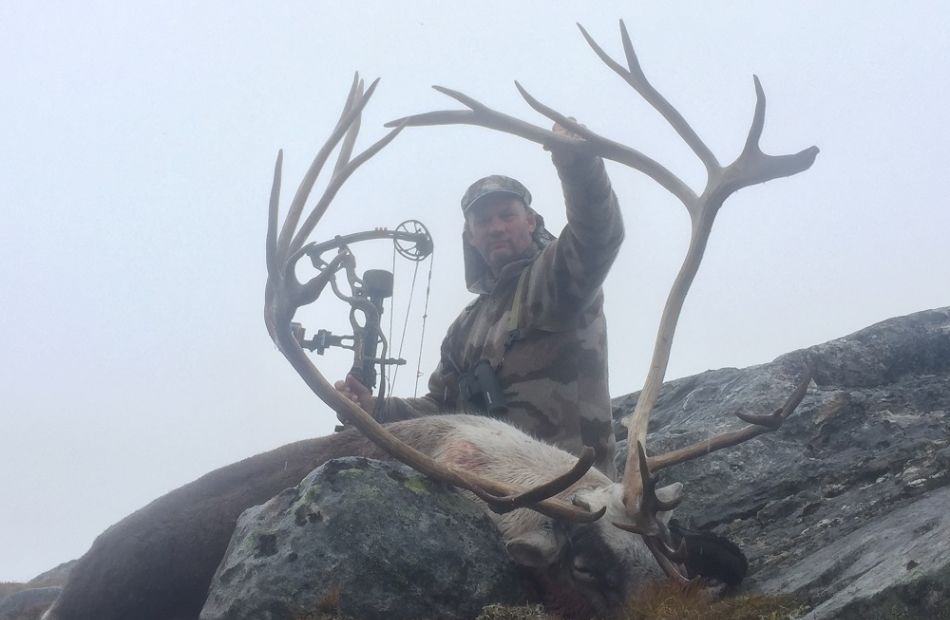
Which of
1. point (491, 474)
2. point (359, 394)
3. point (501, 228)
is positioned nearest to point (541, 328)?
point (501, 228)

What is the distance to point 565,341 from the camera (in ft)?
21.7

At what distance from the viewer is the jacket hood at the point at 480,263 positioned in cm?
741

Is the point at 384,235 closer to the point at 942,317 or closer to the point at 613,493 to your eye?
the point at 613,493

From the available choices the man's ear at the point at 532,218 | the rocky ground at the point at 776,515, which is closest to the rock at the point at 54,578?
the rocky ground at the point at 776,515

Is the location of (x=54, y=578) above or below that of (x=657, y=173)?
below

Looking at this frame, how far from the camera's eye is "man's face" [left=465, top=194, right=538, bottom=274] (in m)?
7.24

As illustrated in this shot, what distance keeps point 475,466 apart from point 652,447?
1.83 m

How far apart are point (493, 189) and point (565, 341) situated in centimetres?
136

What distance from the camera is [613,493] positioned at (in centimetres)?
489

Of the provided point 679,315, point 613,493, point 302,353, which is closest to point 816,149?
point 679,315

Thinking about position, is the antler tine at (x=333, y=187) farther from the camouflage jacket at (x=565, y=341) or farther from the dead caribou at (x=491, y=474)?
the camouflage jacket at (x=565, y=341)

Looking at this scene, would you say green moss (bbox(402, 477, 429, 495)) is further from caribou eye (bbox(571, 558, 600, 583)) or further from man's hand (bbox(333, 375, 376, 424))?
man's hand (bbox(333, 375, 376, 424))

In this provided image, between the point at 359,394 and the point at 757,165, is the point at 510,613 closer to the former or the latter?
the point at 359,394

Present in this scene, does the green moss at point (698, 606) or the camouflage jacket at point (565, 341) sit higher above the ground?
the camouflage jacket at point (565, 341)
